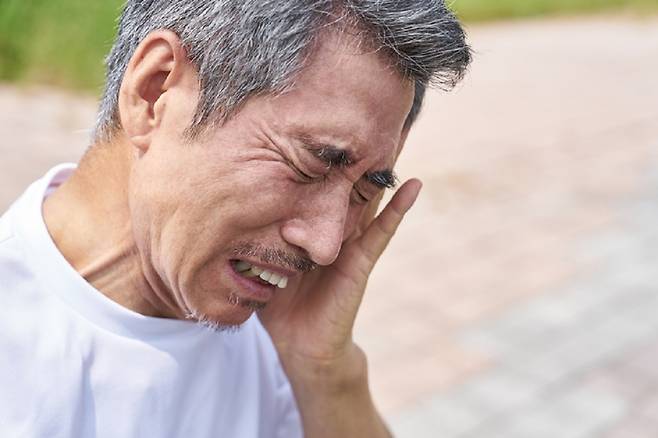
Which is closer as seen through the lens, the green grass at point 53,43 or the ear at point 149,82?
the ear at point 149,82

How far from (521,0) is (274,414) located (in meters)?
12.3

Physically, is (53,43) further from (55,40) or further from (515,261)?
(515,261)

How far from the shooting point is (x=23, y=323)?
1.54 meters

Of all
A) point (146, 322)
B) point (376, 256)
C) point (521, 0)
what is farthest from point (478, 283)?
point (521, 0)

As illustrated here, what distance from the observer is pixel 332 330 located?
1.95m

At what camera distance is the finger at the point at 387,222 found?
1.93 m

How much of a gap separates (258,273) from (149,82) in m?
0.35

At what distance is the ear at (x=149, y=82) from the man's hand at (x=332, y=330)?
1.82 ft

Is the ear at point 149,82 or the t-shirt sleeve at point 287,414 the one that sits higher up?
the ear at point 149,82

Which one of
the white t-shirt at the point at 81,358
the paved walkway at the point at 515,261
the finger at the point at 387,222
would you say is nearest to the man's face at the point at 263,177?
the white t-shirt at the point at 81,358

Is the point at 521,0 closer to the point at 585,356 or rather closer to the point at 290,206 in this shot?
the point at 585,356

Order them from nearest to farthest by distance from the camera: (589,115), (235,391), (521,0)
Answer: (235,391), (589,115), (521,0)

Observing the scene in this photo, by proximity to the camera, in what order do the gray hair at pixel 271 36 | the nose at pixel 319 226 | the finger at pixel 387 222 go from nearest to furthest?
the gray hair at pixel 271 36 → the nose at pixel 319 226 → the finger at pixel 387 222

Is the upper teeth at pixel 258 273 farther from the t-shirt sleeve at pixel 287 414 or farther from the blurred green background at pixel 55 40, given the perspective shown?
the blurred green background at pixel 55 40
